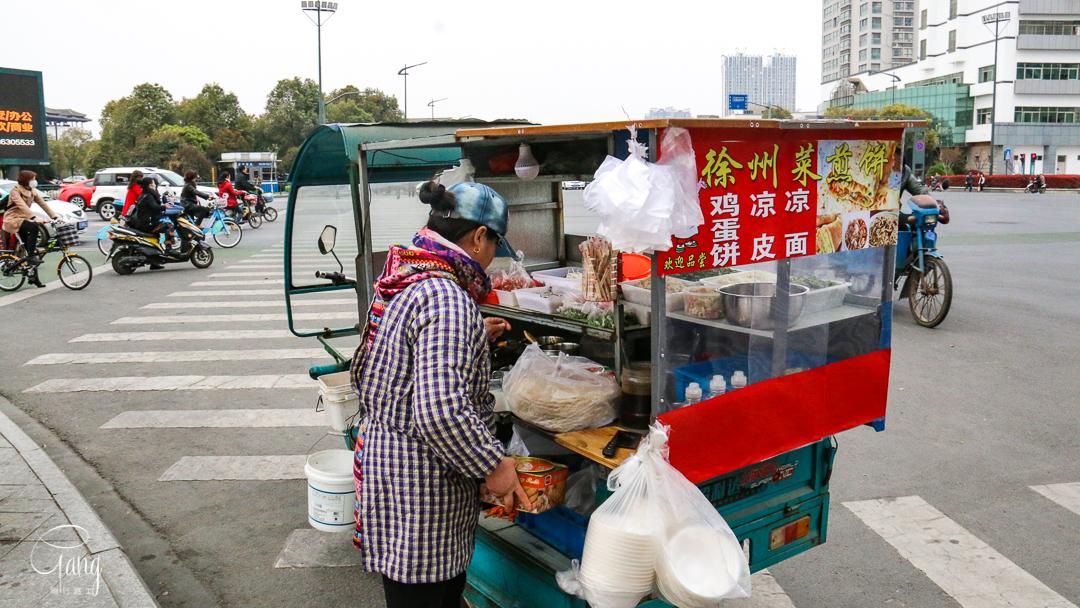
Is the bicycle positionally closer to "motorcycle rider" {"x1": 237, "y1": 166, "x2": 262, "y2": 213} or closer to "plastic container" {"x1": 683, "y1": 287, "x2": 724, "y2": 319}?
"motorcycle rider" {"x1": 237, "y1": 166, "x2": 262, "y2": 213}

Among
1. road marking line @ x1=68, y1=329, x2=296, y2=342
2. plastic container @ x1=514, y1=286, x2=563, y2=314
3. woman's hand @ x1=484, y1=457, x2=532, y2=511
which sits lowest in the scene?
road marking line @ x1=68, y1=329, x2=296, y2=342

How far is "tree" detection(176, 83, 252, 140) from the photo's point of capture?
209 feet

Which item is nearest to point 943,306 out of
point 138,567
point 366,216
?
point 366,216

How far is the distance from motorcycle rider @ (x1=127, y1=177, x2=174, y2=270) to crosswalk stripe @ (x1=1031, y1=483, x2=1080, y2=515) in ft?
44.0

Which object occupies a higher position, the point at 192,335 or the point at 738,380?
the point at 738,380

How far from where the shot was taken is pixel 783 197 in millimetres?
2885

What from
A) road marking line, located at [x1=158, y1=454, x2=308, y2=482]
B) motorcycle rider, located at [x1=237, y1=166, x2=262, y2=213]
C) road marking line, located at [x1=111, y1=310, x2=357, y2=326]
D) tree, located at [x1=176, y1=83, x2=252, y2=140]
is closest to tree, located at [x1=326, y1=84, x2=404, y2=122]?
tree, located at [x1=176, y1=83, x2=252, y2=140]

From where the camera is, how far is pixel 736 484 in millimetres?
3039

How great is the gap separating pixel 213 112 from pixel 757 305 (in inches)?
2681

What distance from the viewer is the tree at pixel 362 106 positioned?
7200 centimetres

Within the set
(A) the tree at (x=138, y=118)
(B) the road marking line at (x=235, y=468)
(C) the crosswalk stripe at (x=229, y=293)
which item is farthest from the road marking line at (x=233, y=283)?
(A) the tree at (x=138, y=118)

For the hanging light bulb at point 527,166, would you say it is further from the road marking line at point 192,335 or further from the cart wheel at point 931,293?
the cart wheel at point 931,293

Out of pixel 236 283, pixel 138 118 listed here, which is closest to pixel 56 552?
pixel 236 283

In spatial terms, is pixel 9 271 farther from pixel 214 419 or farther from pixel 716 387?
pixel 716 387
